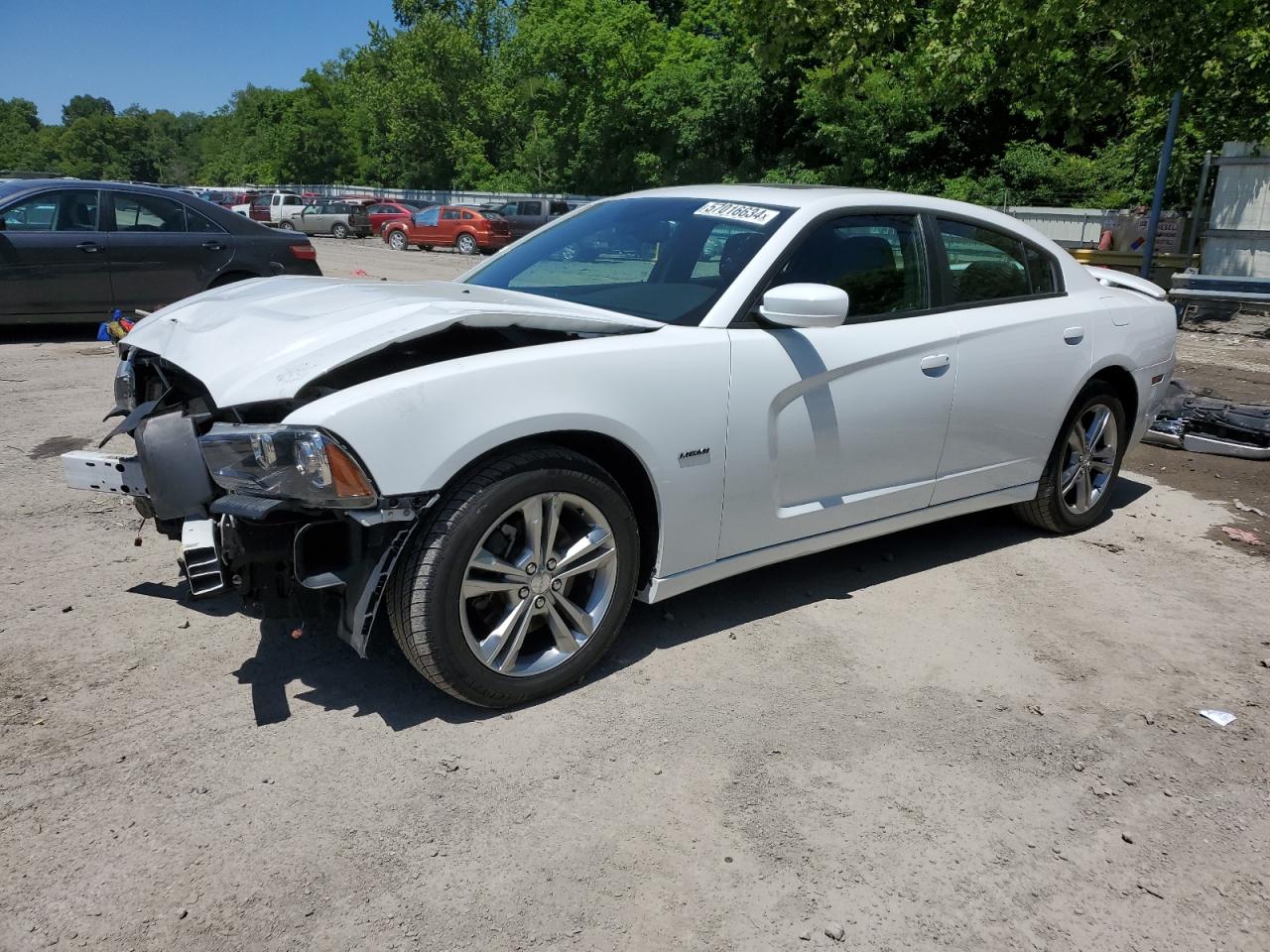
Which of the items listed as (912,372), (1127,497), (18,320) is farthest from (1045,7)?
(18,320)

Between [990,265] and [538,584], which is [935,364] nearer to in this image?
[990,265]

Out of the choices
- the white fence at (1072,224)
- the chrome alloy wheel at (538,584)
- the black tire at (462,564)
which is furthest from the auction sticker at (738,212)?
the white fence at (1072,224)

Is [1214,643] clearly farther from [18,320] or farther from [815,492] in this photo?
[18,320]

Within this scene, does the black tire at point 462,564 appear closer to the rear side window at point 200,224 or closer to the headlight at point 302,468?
the headlight at point 302,468

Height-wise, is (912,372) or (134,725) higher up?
(912,372)

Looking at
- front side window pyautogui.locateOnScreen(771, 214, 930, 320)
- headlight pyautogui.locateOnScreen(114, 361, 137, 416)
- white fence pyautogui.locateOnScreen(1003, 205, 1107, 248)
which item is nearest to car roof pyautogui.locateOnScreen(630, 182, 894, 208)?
front side window pyautogui.locateOnScreen(771, 214, 930, 320)

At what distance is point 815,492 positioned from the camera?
3893 millimetres

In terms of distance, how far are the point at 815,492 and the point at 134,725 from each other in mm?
2502

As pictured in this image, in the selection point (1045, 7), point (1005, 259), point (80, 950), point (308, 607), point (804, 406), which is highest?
A: point (1045, 7)

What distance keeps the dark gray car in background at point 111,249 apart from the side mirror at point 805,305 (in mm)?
7912

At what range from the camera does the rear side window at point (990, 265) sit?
447 centimetres

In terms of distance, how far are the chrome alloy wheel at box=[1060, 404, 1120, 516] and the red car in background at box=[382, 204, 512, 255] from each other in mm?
26500

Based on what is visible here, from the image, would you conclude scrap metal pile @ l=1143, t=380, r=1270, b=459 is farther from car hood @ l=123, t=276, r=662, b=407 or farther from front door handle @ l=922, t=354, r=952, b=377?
car hood @ l=123, t=276, r=662, b=407

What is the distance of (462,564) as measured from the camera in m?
3.02
